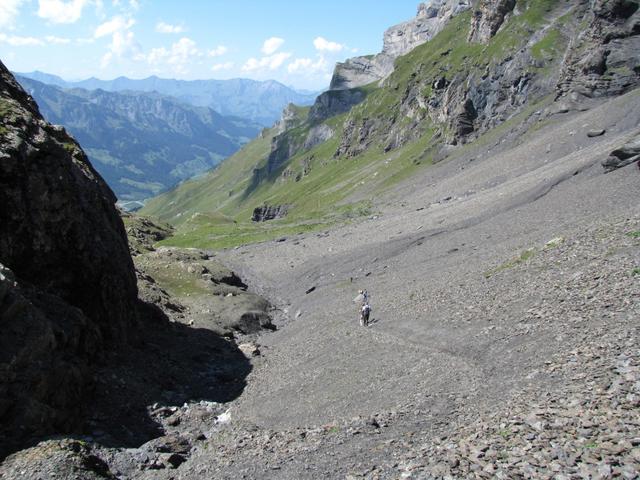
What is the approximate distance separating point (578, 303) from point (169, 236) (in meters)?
116

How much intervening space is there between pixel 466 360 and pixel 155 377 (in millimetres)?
22230

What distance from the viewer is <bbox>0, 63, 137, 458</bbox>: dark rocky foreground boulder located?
93.4 feet

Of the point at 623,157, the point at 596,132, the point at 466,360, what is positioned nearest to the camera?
the point at 466,360

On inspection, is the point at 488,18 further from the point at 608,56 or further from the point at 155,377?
the point at 155,377

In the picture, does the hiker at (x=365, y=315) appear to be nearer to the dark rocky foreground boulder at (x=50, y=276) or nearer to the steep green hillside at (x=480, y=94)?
the dark rocky foreground boulder at (x=50, y=276)

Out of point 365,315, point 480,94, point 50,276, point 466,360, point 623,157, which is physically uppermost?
point 480,94

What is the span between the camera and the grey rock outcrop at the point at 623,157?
61.7 metres

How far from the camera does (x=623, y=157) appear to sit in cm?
6247

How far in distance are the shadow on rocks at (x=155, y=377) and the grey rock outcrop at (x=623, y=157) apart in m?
45.8

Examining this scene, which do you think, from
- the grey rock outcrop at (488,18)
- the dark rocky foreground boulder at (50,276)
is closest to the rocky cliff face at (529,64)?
the grey rock outcrop at (488,18)

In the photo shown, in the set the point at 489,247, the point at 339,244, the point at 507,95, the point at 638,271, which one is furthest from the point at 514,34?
the point at 638,271

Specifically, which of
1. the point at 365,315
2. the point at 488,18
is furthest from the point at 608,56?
the point at 365,315

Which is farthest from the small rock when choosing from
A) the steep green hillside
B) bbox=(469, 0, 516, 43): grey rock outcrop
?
bbox=(469, 0, 516, 43): grey rock outcrop

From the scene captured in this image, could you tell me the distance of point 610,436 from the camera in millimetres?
17344
